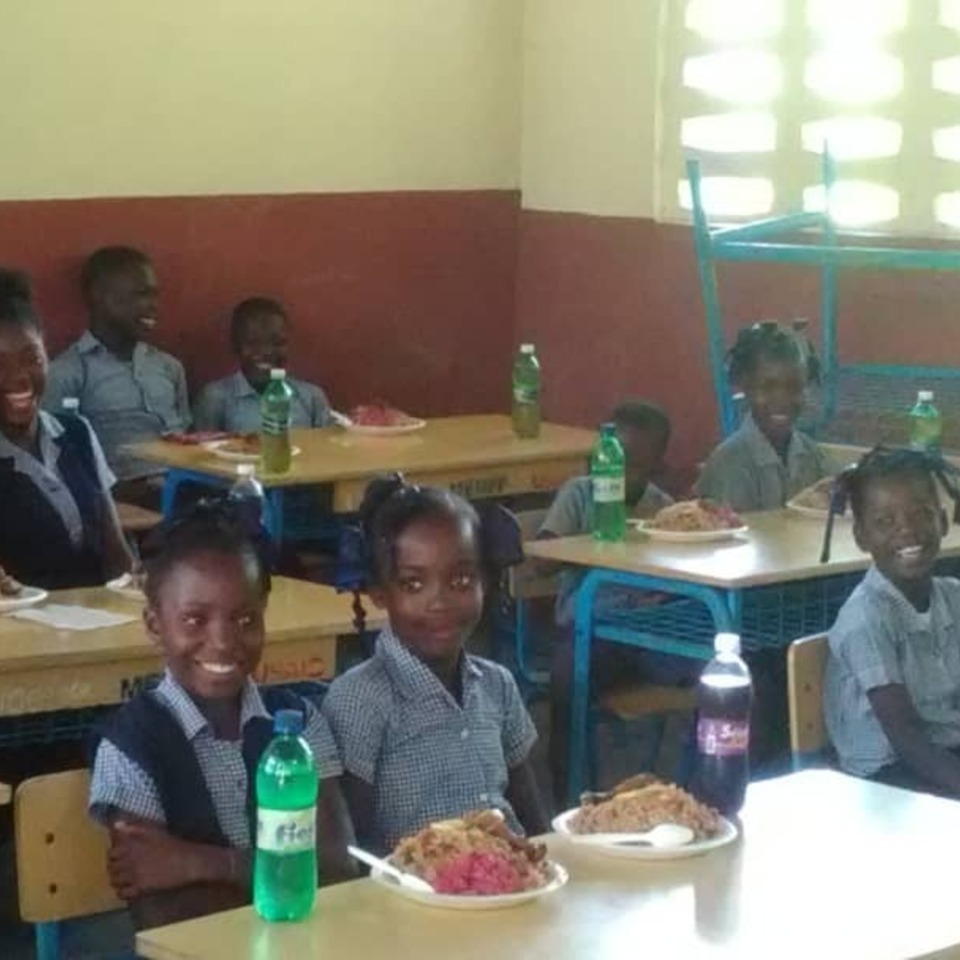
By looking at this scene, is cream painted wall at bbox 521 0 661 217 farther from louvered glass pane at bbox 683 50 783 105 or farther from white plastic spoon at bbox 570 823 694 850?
white plastic spoon at bbox 570 823 694 850

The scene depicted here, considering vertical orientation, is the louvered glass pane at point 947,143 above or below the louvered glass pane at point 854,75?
below

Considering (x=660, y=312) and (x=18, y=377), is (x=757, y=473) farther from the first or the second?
(x=18, y=377)

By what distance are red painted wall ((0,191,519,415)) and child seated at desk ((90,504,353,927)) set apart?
12.3 feet

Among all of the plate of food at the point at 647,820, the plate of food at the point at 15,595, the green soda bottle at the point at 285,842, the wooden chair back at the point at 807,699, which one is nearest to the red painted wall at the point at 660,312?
the wooden chair back at the point at 807,699

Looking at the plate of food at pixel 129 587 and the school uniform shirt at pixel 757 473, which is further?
the school uniform shirt at pixel 757 473

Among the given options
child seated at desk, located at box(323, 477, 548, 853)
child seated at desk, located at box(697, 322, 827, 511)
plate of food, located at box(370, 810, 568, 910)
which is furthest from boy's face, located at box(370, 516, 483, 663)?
child seated at desk, located at box(697, 322, 827, 511)

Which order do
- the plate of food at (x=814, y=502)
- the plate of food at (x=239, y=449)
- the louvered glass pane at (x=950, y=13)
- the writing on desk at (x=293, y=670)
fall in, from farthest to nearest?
the louvered glass pane at (x=950, y=13)
the plate of food at (x=239, y=449)
the plate of food at (x=814, y=502)
the writing on desk at (x=293, y=670)

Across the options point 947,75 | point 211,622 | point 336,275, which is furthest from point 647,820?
point 336,275

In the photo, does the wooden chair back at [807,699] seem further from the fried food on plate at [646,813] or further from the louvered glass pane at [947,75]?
the louvered glass pane at [947,75]

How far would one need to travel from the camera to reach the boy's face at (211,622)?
10.7 ft

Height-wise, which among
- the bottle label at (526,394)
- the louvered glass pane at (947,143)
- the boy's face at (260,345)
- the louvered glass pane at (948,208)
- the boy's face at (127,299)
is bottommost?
the bottle label at (526,394)

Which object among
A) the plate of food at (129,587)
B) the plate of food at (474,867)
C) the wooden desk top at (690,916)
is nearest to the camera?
the wooden desk top at (690,916)

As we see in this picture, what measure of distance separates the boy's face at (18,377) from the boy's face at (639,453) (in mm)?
1661

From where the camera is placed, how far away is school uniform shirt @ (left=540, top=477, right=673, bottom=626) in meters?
5.34
